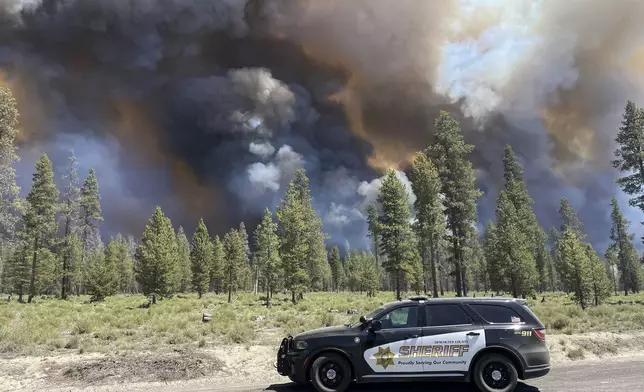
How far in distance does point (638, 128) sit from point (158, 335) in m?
39.7

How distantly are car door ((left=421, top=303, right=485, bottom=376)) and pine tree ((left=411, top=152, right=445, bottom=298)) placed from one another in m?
25.3

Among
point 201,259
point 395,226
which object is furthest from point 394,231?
point 201,259

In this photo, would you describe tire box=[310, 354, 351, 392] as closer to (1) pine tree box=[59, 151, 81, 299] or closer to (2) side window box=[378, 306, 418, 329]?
(2) side window box=[378, 306, 418, 329]

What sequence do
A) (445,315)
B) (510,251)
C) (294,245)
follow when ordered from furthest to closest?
Result: (294,245)
(510,251)
(445,315)

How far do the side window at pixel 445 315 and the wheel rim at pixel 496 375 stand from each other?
102 cm

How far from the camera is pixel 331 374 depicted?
8.66m

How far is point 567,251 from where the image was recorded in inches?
1527

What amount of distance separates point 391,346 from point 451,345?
1.29 m

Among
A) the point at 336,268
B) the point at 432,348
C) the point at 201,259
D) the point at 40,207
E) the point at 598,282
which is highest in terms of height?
the point at 40,207

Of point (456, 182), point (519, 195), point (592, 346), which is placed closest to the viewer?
Answer: point (592, 346)

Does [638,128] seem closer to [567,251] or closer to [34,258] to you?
[567,251]

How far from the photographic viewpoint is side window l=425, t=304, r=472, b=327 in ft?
28.5

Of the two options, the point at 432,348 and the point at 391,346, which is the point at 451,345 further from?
the point at 391,346

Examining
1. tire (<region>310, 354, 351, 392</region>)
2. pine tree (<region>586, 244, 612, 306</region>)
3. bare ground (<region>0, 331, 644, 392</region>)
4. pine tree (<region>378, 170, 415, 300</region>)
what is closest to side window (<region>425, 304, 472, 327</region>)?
tire (<region>310, 354, 351, 392</region>)
